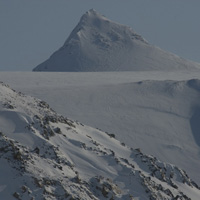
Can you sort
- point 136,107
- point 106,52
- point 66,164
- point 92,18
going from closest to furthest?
1. point 66,164
2. point 136,107
3. point 106,52
4. point 92,18

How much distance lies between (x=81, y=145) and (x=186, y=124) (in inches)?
1677

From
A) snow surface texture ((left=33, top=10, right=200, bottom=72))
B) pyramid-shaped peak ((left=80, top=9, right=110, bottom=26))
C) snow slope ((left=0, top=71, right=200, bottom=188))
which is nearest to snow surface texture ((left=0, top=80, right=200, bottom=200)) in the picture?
snow slope ((left=0, top=71, right=200, bottom=188))

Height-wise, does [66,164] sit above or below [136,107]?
above

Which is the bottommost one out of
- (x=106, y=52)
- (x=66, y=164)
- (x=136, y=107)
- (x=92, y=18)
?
(x=106, y=52)

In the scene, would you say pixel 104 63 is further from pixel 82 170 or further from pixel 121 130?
pixel 82 170

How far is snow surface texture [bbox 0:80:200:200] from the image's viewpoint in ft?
90.6

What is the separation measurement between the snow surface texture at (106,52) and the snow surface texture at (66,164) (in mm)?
113144

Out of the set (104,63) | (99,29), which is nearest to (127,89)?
(104,63)

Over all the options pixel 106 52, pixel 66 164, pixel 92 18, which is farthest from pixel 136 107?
pixel 92 18

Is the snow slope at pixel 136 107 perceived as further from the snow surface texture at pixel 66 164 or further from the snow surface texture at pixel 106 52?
the snow surface texture at pixel 106 52

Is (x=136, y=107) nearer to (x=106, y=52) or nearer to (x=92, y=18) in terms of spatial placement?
(x=106, y=52)

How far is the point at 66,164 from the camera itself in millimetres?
30484

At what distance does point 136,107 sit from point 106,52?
96.6 m

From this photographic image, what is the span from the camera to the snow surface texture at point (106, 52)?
156 metres
